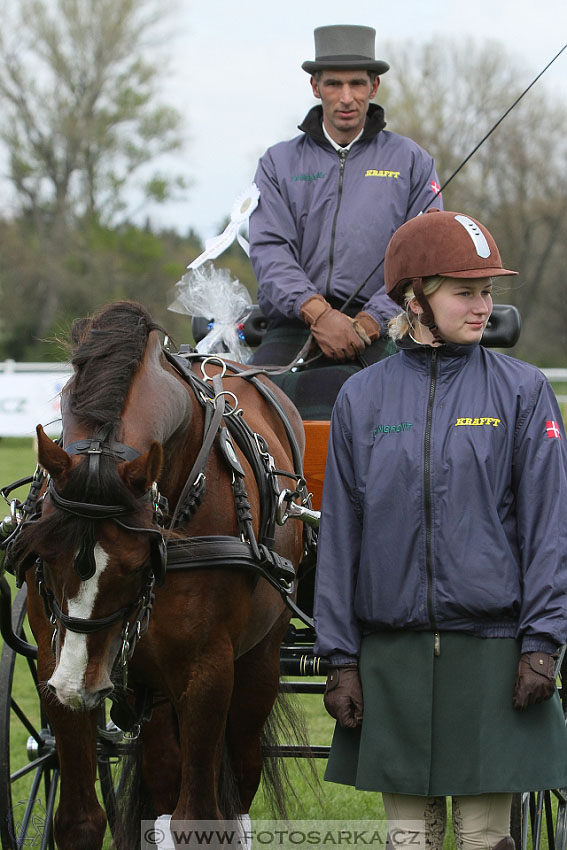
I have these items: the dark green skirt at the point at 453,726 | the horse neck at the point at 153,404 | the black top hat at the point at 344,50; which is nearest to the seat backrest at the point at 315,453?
the horse neck at the point at 153,404

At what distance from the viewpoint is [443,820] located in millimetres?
2496

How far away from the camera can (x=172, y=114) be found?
3141cm

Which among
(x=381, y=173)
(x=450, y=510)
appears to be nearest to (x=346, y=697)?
(x=450, y=510)

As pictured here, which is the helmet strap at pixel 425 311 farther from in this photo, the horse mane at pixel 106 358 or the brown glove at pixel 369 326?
the brown glove at pixel 369 326

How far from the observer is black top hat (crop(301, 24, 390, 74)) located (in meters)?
4.29

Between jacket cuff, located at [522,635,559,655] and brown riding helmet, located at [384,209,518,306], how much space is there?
30.9 inches

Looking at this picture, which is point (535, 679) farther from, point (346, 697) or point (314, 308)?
point (314, 308)

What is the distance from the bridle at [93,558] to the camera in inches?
91.0

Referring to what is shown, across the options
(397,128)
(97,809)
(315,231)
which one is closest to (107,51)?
(397,128)

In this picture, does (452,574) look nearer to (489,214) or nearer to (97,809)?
(97,809)

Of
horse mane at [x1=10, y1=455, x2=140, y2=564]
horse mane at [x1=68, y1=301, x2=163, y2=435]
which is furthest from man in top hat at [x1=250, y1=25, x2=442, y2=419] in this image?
horse mane at [x1=10, y1=455, x2=140, y2=564]

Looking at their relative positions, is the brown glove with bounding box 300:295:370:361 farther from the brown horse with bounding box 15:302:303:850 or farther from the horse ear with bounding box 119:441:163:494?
the horse ear with bounding box 119:441:163:494

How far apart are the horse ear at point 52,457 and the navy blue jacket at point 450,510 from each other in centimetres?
62

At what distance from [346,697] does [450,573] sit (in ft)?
1.22
